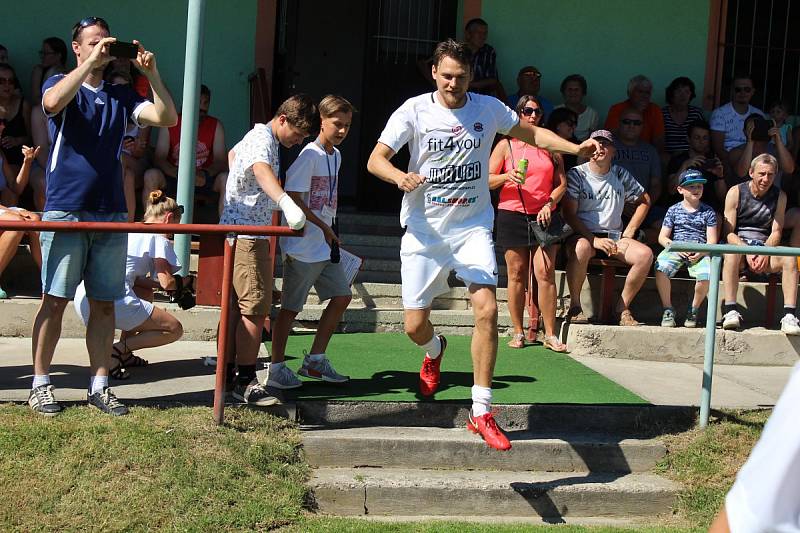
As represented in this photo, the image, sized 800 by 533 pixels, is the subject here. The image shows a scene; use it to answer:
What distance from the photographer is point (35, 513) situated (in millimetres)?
4770

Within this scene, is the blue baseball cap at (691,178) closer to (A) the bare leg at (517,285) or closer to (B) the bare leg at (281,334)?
(A) the bare leg at (517,285)

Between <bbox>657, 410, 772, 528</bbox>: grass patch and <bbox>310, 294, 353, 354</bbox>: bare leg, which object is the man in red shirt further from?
<bbox>657, 410, 772, 528</bbox>: grass patch

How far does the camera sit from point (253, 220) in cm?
598

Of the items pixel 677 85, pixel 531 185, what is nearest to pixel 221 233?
pixel 531 185

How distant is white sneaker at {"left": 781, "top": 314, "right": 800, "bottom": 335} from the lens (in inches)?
326

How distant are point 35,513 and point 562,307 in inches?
207

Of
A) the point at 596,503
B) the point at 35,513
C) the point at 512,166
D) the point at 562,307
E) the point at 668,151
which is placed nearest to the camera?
the point at 35,513

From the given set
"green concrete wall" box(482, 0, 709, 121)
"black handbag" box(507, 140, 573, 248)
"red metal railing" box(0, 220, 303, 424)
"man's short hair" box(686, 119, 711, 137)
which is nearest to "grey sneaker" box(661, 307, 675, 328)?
"black handbag" box(507, 140, 573, 248)

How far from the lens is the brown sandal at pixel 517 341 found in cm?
812

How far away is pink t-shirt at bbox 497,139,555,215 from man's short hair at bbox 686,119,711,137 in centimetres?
237

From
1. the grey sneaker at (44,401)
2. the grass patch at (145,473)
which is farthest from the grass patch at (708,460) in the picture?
the grey sneaker at (44,401)

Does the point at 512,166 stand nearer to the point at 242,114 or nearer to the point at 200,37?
the point at 200,37

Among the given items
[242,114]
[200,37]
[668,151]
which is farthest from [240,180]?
[668,151]

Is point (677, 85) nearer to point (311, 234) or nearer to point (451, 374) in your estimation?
point (451, 374)
